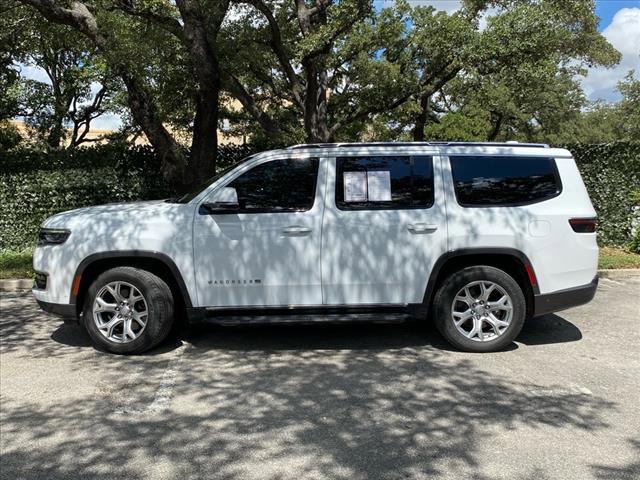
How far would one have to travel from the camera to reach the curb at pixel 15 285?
331 inches

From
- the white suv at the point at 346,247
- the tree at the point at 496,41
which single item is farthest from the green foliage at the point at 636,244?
the white suv at the point at 346,247

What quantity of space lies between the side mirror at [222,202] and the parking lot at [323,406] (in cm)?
137

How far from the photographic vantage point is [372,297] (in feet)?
16.5

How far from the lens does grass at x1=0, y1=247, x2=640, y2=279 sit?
8.81 meters

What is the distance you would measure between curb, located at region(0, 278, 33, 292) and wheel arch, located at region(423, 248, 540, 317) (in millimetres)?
6384

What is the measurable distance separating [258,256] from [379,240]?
1.10 meters

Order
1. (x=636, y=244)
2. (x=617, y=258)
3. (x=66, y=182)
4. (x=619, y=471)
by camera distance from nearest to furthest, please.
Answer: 1. (x=619, y=471)
2. (x=617, y=258)
3. (x=636, y=244)
4. (x=66, y=182)

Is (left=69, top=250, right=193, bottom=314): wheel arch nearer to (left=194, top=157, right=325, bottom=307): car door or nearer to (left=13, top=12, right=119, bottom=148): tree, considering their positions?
(left=194, top=157, right=325, bottom=307): car door

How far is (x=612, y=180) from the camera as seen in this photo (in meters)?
10.4

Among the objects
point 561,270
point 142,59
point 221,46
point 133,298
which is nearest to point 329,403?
point 133,298

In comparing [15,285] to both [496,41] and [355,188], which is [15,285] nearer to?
[355,188]

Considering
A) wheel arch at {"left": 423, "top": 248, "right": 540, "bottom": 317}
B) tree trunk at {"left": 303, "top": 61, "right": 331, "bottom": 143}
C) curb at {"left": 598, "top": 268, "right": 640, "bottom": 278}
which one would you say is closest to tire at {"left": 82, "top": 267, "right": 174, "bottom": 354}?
wheel arch at {"left": 423, "top": 248, "right": 540, "bottom": 317}

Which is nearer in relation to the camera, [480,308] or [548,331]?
[480,308]

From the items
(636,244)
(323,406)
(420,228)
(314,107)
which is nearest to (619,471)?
(323,406)
